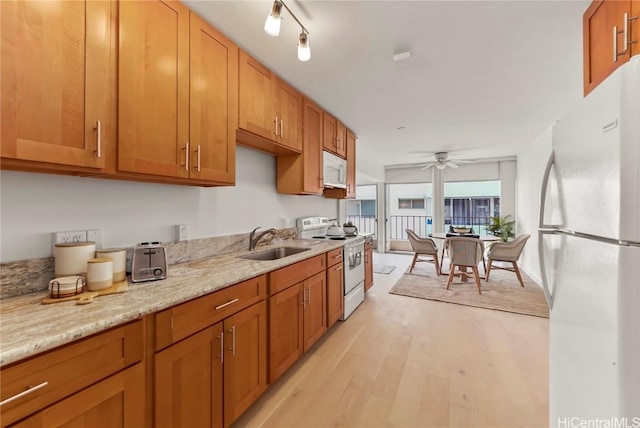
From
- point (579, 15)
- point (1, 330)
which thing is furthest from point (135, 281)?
point (579, 15)

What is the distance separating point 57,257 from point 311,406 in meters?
1.61

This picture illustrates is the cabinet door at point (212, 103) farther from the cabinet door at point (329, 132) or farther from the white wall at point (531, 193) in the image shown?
the white wall at point (531, 193)

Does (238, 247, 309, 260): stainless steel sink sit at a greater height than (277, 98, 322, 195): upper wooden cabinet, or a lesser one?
lesser

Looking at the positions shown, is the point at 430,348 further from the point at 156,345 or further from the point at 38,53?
the point at 38,53

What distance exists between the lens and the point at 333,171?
3268 millimetres

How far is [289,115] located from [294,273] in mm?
1435

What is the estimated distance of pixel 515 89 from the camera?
2.49 meters

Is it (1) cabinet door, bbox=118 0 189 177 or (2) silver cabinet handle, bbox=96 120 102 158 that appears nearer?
(2) silver cabinet handle, bbox=96 120 102 158

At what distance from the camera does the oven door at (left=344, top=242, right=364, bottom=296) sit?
2.88m

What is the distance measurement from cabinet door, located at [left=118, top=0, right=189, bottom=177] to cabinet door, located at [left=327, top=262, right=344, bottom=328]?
1623mm

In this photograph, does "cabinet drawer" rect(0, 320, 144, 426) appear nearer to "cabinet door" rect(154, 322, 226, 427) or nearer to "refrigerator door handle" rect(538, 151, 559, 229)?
"cabinet door" rect(154, 322, 226, 427)

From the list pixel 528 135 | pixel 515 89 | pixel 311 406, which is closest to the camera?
pixel 311 406

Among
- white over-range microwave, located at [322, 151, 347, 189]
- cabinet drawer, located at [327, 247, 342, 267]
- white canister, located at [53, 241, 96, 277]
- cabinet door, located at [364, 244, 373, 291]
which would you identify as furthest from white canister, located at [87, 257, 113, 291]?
cabinet door, located at [364, 244, 373, 291]

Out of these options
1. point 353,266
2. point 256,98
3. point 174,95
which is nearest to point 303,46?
point 256,98
